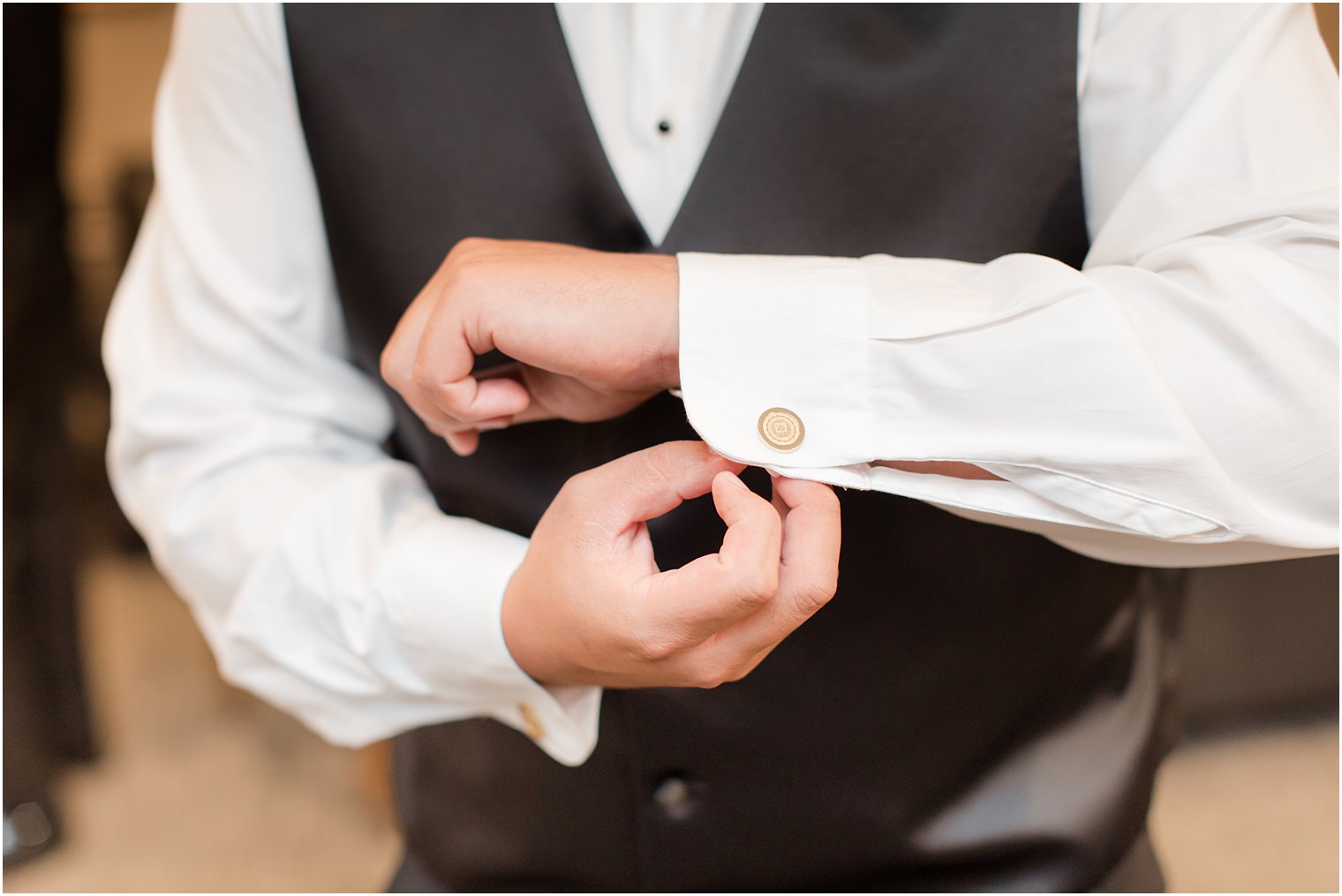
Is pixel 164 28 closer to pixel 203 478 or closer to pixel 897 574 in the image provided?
pixel 203 478

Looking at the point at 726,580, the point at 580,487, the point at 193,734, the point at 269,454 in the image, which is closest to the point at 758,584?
the point at 726,580

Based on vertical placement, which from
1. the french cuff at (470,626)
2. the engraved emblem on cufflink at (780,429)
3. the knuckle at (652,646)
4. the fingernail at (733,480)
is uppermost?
the engraved emblem on cufflink at (780,429)

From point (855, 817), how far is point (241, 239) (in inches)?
25.8

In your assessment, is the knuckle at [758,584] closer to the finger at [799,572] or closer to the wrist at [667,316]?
the finger at [799,572]

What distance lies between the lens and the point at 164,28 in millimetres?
2559

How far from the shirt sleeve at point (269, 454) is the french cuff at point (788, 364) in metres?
0.24

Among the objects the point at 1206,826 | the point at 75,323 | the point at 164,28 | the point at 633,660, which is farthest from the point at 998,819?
the point at 164,28

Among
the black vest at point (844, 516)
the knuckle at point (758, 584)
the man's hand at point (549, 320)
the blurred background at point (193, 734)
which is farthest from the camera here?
the blurred background at point (193, 734)

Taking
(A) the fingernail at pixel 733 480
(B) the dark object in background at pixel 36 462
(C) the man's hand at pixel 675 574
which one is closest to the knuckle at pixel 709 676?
(C) the man's hand at pixel 675 574

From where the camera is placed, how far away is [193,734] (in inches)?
78.3

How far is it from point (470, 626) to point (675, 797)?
0.22m

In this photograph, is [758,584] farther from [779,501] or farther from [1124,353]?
[1124,353]

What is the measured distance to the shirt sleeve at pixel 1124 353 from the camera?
542 millimetres

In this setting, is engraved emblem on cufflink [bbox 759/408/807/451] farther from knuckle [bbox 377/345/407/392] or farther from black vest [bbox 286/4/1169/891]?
knuckle [bbox 377/345/407/392]
